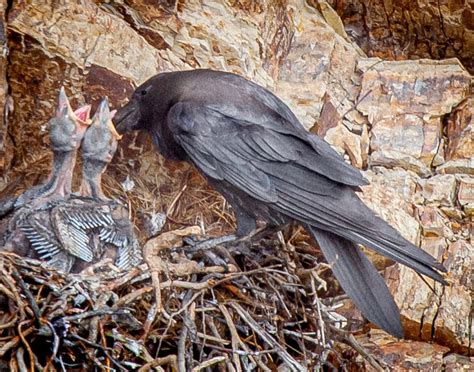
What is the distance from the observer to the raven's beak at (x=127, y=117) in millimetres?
3826

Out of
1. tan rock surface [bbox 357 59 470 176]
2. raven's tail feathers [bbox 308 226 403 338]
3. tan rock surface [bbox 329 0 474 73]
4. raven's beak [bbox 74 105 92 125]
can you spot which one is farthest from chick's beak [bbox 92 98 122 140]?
tan rock surface [bbox 329 0 474 73]

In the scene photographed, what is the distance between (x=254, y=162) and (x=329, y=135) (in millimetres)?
752

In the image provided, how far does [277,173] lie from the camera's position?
3.49 metres

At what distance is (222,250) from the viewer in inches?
138

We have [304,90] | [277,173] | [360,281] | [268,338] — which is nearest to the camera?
[268,338]

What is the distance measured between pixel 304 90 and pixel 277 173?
0.83 meters

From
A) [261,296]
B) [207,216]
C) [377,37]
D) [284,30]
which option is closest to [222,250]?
[261,296]

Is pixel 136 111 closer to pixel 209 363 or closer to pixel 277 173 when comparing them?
pixel 277 173

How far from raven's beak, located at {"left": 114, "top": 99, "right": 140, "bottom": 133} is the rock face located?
14 centimetres

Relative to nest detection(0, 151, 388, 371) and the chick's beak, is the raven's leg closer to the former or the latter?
nest detection(0, 151, 388, 371)

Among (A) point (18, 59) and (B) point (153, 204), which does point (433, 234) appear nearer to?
(B) point (153, 204)

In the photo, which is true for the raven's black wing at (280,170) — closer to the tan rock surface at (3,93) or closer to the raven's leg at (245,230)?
the raven's leg at (245,230)

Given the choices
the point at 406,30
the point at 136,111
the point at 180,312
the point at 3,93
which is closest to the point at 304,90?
the point at 406,30

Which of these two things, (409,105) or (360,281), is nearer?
(360,281)
